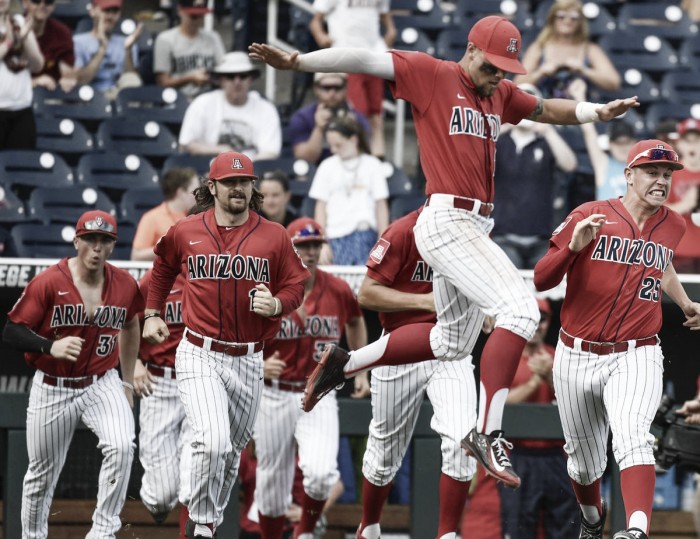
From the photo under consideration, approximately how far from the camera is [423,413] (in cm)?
870

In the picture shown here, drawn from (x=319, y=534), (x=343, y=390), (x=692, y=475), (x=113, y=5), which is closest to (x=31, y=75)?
(x=113, y=5)

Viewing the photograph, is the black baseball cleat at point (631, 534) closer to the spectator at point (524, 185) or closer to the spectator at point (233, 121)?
the spectator at point (524, 185)

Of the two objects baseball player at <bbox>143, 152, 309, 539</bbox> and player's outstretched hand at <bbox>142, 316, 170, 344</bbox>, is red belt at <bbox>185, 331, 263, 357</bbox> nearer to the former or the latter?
baseball player at <bbox>143, 152, 309, 539</bbox>

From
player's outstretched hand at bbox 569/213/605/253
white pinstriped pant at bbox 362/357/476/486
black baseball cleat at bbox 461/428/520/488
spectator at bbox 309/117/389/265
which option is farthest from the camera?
spectator at bbox 309/117/389/265

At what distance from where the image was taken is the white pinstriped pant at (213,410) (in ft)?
23.1

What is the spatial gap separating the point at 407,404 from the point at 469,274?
4.39 ft

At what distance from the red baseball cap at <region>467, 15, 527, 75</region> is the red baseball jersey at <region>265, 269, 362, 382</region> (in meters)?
2.59

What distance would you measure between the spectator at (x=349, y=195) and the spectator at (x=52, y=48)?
2.61 meters

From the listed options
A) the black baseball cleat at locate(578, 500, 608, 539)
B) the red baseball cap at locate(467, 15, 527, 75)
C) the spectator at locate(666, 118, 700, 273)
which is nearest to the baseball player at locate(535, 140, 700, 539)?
the black baseball cleat at locate(578, 500, 608, 539)

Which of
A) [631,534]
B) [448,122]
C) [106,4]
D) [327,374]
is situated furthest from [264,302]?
[106,4]

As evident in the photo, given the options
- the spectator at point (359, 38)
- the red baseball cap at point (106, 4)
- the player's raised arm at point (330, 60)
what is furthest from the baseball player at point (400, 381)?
the red baseball cap at point (106, 4)

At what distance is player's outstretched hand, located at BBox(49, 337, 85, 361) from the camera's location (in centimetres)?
745

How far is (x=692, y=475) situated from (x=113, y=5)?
589cm

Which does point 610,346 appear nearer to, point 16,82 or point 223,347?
point 223,347
